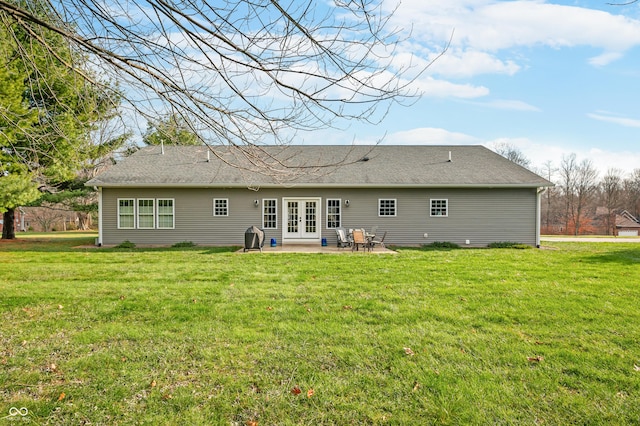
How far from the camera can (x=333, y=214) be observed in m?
16.0

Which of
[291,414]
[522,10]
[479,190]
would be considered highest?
[522,10]

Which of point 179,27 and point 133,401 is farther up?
point 179,27

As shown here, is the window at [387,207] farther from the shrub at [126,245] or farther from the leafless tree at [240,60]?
the leafless tree at [240,60]

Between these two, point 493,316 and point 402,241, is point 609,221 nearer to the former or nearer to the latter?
point 402,241

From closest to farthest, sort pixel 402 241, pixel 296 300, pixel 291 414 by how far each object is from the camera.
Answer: pixel 291 414 < pixel 296 300 < pixel 402 241

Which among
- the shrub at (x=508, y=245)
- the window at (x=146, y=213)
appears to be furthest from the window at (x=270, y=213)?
the shrub at (x=508, y=245)

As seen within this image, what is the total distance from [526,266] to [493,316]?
5246 millimetres

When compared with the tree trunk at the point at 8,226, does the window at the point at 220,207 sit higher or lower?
higher

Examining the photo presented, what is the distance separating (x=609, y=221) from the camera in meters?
37.4

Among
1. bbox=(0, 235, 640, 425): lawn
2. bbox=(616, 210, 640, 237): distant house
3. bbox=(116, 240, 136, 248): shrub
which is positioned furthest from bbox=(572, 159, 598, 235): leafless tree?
bbox=(116, 240, 136, 248): shrub

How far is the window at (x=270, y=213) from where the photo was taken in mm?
15977

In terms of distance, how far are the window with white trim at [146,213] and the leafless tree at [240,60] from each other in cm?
1331

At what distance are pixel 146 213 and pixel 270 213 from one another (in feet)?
16.8

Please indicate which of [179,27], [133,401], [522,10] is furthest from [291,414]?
[522,10]
